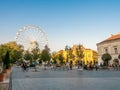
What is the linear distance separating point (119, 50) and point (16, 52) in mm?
52104

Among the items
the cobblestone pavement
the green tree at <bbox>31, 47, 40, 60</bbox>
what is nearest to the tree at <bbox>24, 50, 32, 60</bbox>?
the green tree at <bbox>31, 47, 40, 60</bbox>

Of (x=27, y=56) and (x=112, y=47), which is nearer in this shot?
(x=112, y=47)

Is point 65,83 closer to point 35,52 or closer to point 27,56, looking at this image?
point 35,52

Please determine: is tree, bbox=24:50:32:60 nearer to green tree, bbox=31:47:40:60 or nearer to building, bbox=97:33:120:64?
green tree, bbox=31:47:40:60

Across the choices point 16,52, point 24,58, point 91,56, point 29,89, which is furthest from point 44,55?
point 29,89

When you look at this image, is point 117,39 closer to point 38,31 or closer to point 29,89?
point 38,31

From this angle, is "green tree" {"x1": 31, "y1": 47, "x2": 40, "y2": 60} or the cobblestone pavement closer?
the cobblestone pavement

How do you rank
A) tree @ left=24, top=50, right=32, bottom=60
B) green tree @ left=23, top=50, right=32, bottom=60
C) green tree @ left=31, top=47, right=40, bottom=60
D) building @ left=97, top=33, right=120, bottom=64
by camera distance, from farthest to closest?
1. green tree @ left=23, top=50, right=32, bottom=60
2. tree @ left=24, top=50, right=32, bottom=60
3. green tree @ left=31, top=47, right=40, bottom=60
4. building @ left=97, top=33, right=120, bottom=64

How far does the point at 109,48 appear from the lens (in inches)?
3258

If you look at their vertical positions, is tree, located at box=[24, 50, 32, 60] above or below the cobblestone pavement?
above

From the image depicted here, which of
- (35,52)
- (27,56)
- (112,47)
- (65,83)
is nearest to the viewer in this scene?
(65,83)

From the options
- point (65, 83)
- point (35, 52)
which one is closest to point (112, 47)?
point (35, 52)

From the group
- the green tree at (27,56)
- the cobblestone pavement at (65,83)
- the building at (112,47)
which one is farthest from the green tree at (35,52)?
the cobblestone pavement at (65,83)

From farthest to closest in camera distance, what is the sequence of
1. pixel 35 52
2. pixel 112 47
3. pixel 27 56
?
1. pixel 27 56
2. pixel 35 52
3. pixel 112 47
